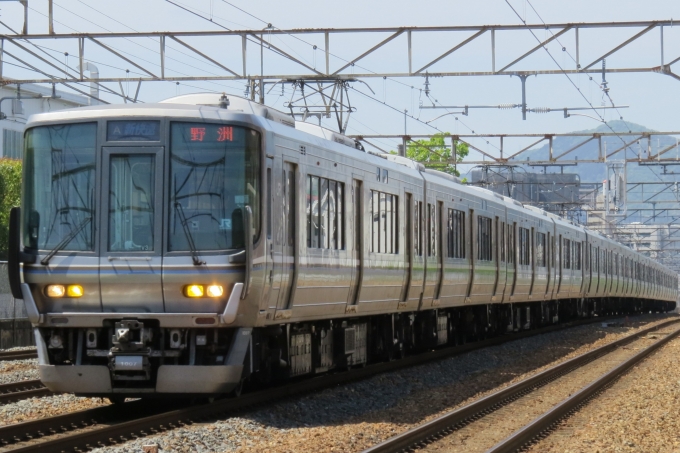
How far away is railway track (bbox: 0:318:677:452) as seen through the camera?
8812mm

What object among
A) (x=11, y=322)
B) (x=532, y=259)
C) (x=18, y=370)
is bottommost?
(x=18, y=370)

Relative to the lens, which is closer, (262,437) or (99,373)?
(262,437)

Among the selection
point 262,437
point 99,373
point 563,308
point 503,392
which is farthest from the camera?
point 563,308

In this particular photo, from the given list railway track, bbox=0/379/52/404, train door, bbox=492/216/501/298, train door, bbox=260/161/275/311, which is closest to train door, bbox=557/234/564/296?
train door, bbox=492/216/501/298

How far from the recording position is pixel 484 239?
22.2 metres

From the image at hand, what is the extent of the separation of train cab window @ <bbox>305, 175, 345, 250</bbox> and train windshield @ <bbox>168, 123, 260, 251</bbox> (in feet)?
6.04

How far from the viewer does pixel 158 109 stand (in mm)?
10695

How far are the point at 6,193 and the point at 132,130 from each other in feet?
139

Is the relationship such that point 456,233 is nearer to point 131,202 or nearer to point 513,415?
point 513,415

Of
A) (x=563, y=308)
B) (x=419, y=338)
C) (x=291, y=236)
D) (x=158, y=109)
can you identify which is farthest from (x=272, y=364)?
(x=563, y=308)

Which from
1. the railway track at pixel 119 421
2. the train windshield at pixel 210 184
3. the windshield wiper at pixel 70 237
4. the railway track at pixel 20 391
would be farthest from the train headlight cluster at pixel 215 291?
the railway track at pixel 20 391

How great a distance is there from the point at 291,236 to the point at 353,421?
2.06m

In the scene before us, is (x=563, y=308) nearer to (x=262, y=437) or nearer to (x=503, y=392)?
(x=503, y=392)

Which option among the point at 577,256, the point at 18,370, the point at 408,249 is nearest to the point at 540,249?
the point at 577,256
